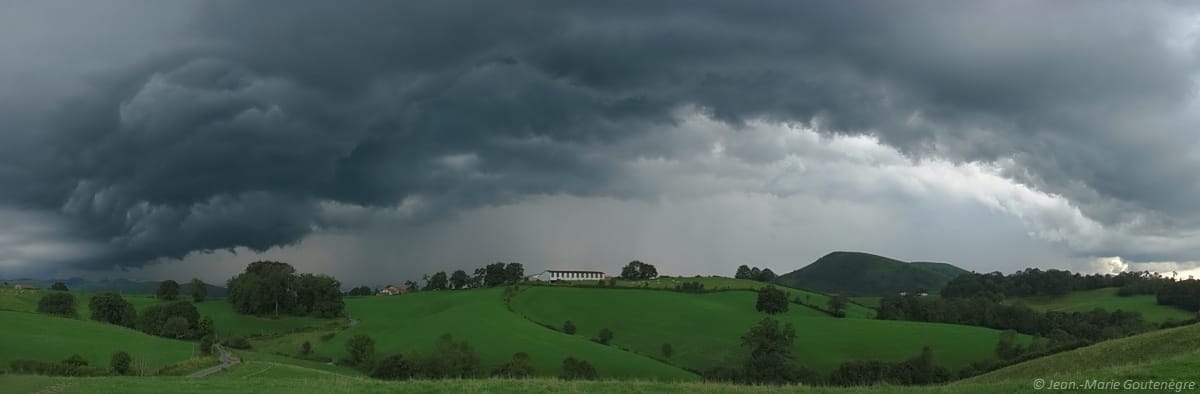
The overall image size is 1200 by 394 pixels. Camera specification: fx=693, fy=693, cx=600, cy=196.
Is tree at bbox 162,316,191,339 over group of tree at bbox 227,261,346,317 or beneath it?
beneath

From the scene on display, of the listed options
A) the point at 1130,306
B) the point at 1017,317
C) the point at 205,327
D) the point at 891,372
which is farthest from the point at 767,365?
the point at 1130,306

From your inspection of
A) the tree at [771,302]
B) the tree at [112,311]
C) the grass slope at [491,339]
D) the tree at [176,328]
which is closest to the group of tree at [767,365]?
the grass slope at [491,339]

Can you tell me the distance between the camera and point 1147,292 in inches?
7589

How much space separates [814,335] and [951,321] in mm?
53810

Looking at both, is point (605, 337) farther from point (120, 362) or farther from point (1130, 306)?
point (1130, 306)

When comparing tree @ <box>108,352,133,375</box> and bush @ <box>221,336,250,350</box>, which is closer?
tree @ <box>108,352,133,375</box>

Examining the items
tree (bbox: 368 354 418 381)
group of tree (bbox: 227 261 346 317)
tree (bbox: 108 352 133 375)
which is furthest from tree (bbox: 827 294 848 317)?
tree (bbox: 108 352 133 375)

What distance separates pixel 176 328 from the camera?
462 ft

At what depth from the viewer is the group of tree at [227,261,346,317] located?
6752 inches

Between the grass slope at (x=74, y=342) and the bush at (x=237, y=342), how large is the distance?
10.6 m

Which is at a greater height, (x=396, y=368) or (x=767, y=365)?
(x=396, y=368)

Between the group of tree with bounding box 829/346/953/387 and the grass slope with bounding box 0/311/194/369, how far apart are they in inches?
4024

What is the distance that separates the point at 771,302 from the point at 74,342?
138230mm

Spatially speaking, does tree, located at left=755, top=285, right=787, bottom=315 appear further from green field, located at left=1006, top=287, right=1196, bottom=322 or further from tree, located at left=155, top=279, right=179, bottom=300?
tree, located at left=155, top=279, right=179, bottom=300
